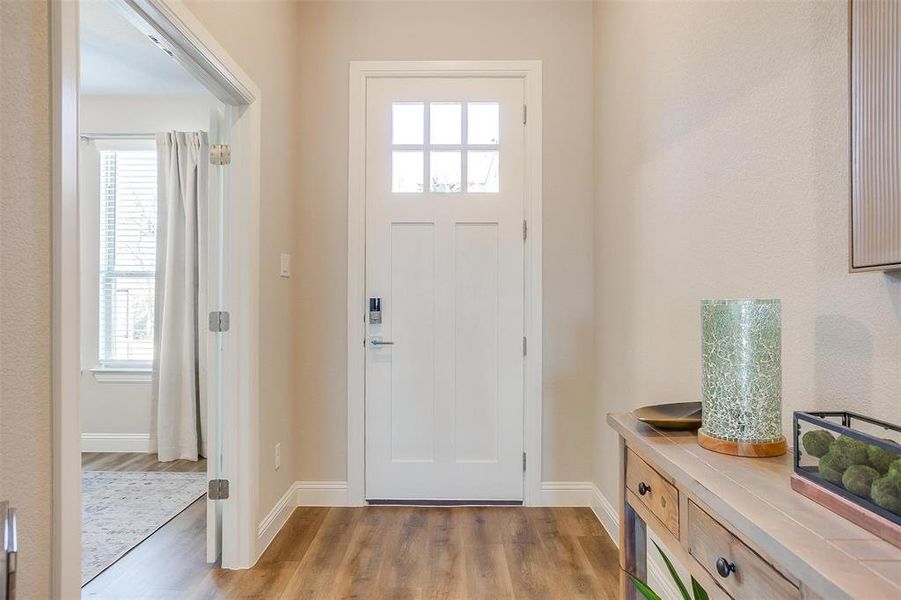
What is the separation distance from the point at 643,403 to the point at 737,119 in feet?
3.67

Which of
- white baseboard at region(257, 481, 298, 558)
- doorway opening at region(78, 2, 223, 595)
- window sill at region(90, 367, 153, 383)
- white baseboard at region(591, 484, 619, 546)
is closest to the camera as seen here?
white baseboard at region(257, 481, 298, 558)

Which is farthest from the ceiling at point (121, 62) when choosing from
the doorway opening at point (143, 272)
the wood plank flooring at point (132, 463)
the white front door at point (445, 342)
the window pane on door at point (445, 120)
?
the wood plank flooring at point (132, 463)

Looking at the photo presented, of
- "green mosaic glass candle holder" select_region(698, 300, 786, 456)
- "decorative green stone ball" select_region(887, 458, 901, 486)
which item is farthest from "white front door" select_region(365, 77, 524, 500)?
"decorative green stone ball" select_region(887, 458, 901, 486)

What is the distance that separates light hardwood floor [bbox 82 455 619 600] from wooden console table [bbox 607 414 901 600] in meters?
1.00

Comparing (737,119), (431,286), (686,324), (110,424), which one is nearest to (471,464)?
(431,286)

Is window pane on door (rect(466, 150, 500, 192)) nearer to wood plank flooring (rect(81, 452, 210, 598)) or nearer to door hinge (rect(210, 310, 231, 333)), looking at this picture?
door hinge (rect(210, 310, 231, 333))

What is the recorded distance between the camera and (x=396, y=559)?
2.12 meters

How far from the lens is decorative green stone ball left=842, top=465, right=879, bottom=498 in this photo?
66cm

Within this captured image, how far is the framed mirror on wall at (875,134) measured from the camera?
0.80m

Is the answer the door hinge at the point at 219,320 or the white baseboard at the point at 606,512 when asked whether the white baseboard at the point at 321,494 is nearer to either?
the door hinge at the point at 219,320

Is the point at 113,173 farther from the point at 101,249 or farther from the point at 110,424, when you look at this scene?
the point at 110,424

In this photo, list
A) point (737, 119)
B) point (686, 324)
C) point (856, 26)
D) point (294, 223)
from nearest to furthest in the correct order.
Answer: point (856, 26)
point (737, 119)
point (686, 324)
point (294, 223)

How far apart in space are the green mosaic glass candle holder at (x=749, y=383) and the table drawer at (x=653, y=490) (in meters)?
0.13

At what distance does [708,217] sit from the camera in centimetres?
150
